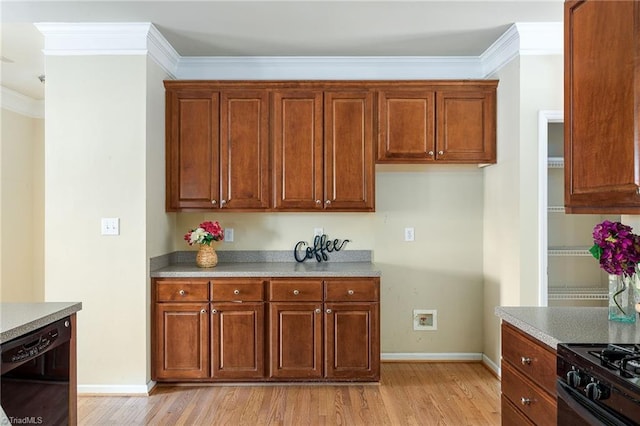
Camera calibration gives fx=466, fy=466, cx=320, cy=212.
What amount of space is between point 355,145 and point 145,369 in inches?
87.9

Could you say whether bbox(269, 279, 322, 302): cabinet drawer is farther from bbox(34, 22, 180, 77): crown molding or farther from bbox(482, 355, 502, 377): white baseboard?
bbox(34, 22, 180, 77): crown molding

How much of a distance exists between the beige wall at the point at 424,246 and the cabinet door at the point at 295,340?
0.74 metres

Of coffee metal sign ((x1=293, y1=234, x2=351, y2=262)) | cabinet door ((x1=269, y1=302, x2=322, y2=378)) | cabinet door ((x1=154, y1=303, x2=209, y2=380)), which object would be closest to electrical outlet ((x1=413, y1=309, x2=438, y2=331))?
coffee metal sign ((x1=293, y1=234, x2=351, y2=262))

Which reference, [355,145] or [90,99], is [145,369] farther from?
[355,145]

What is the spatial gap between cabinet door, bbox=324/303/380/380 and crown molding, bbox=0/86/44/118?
3.77 metres

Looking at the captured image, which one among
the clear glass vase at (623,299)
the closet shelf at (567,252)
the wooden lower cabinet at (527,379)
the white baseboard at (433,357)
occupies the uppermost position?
the closet shelf at (567,252)

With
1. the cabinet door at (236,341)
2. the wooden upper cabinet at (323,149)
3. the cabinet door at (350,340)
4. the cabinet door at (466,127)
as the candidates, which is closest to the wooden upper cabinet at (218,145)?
the wooden upper cabinet at (323,149)

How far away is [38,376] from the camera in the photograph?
6.25ft

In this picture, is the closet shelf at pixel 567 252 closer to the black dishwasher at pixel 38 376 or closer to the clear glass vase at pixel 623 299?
the clear glass vase at pixel 623 299

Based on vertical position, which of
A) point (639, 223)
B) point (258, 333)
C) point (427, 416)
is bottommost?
point (427, 416)

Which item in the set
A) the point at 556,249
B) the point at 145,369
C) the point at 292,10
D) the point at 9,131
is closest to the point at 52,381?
the point at 145,369

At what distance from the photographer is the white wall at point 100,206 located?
3254 millimetres

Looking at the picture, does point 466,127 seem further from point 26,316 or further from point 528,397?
point 26,316

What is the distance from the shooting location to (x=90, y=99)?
326 cm
